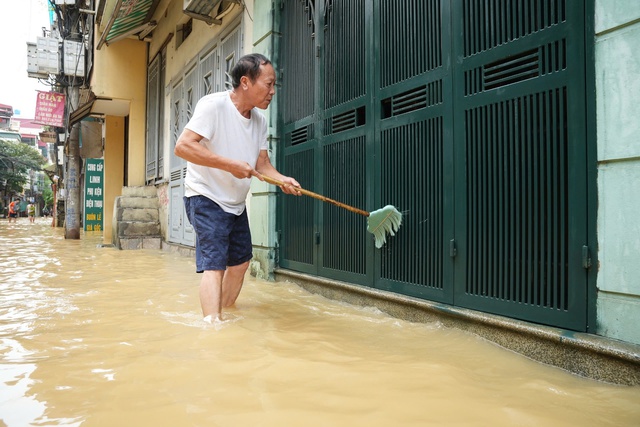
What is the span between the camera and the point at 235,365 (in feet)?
6.49

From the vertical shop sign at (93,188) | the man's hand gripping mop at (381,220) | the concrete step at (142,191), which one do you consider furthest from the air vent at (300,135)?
the vertical shop sign at (93,188)

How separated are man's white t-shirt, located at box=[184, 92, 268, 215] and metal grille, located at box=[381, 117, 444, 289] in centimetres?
104

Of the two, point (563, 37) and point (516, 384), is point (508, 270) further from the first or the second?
point (563, 37)

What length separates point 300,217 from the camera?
4477 mm

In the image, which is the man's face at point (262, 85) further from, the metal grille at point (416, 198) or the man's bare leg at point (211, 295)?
the man's bare leg at point (211, 295)

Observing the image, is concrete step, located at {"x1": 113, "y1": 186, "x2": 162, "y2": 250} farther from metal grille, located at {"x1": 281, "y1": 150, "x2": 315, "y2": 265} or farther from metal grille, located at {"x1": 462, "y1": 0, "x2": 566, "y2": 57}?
metal grille, located at {"x1": 462, "y1": 0, "x2": 566, "y2": 57}

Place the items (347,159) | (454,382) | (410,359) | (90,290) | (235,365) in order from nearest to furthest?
(454,382) < (235,365) < (410,359) < (347,159) < (90,290)

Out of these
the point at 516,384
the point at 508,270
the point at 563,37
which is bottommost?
the point at 516,384

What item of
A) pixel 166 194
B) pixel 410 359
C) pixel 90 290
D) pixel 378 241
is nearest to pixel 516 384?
pixel 410 359

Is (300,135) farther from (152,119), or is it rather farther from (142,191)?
(152,119)

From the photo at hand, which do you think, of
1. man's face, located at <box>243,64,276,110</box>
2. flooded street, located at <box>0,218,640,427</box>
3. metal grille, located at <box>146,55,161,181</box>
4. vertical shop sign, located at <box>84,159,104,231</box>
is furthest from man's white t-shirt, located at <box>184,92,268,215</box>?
vertical shop sign, located at <box>84,159,104,231</box>

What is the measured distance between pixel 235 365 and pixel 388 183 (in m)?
1.83

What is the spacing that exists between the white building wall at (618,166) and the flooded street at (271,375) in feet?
1.08

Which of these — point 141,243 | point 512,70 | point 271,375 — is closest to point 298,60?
point 512,70
